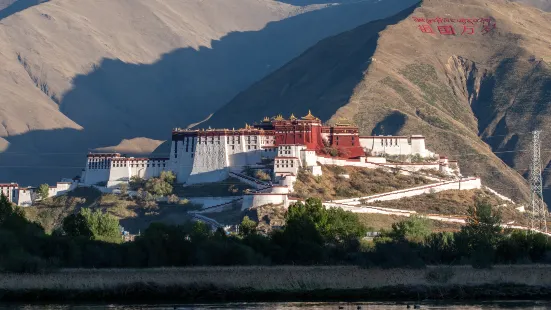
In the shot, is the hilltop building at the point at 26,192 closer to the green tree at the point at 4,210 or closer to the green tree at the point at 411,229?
the green tree at the point at 411,229

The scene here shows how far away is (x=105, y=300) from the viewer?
70.1 meters

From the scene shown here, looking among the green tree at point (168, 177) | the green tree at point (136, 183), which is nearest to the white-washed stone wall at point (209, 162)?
the green tree at point (168, 177)

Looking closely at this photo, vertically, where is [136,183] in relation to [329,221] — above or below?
above

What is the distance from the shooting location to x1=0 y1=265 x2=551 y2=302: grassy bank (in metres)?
70.6

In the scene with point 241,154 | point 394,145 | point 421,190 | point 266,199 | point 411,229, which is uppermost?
point 394,145

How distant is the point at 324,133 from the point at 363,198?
1874 centimetres

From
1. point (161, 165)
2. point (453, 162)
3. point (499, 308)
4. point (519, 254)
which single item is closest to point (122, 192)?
point (161, 165)

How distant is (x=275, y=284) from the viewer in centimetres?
7188

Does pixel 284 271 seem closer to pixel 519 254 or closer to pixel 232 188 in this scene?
pixel 519 254

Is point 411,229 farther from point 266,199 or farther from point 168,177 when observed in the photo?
point 168,177

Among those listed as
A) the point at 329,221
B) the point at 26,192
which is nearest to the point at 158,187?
the point at 26,192

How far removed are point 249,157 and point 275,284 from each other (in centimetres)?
7670

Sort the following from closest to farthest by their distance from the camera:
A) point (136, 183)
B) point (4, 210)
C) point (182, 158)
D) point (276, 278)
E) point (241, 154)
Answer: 1. point (276, 278)
2. point (4, 210)
3. point (241, 154)
4. point (136, 183)
5. point (182, 158)

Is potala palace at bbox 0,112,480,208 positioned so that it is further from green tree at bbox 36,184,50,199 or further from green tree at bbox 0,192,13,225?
green tree at bbox 0,192,13,225
